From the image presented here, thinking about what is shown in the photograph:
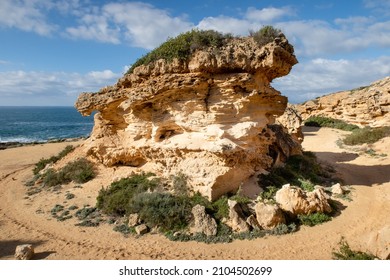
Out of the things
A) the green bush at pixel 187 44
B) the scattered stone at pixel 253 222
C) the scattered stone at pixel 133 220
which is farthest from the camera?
the green bush at pixel 187 44

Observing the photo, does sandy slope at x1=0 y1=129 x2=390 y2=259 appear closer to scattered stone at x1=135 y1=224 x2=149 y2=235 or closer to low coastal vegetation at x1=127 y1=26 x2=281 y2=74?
scattered stone at x1=135 y1=224 x2=149 y2=235

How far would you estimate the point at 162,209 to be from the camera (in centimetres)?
1133

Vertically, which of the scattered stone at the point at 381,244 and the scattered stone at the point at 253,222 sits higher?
the scattered stone at the point at 381,244

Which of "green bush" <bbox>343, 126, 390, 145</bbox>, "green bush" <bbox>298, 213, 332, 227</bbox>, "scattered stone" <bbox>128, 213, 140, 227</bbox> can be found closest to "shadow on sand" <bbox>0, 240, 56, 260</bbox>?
"scattered stone" <bbox>128, 213, 140, 227</bbox>

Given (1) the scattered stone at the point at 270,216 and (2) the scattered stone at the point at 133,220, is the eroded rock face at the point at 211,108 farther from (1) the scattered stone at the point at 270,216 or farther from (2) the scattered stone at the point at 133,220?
(2) the scattered stone at the point at 133,220

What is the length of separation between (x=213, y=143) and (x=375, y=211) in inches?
282

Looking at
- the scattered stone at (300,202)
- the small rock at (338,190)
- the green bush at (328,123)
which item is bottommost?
the small rock at (338,190)

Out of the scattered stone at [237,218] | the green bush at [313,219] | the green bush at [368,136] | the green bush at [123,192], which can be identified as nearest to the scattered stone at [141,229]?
the green bush at [123,192]

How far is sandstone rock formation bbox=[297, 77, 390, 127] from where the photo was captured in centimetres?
2831

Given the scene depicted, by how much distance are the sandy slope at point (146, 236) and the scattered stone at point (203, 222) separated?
0.66m

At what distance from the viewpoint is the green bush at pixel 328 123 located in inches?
1270

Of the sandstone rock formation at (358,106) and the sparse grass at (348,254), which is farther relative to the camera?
the sandstone rock formation at (358,106)

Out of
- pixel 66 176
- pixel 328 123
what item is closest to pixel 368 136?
pixel 328 123

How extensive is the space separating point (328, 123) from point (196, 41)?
27648 millimetres
